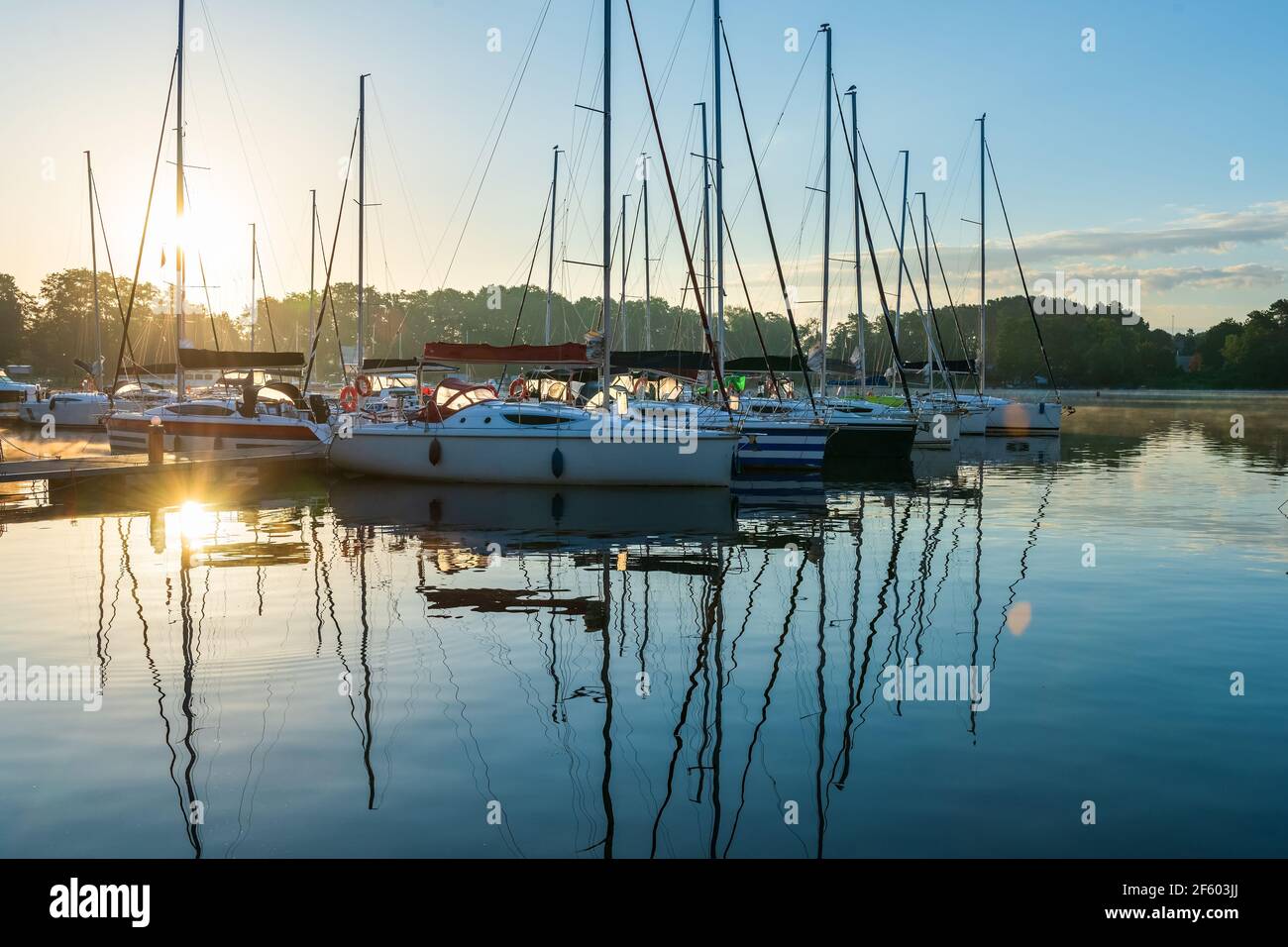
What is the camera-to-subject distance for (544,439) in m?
27.7

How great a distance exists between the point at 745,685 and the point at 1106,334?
182m

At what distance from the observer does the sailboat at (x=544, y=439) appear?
27219 mm

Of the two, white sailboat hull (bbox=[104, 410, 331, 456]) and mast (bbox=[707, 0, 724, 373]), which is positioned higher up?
mast (bbox=[707, 0, 724, 373])

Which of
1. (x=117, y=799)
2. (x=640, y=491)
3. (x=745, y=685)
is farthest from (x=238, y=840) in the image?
(x=640, y=491)

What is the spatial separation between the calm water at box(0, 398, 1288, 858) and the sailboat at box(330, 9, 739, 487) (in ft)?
16.8

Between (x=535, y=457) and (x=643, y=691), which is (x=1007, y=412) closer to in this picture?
(x=535, y=457)

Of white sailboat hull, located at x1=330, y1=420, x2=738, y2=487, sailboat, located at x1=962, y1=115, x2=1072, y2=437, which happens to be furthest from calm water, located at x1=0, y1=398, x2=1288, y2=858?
sailboat, located at x1=962, y1=115, x2=1072, y2=437

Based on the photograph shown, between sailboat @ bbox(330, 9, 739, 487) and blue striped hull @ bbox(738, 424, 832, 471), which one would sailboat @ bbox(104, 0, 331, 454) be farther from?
blue striped hull @ bbox(738, 424, 832, 471)

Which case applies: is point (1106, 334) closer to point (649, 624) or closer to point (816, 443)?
point (816, 443)

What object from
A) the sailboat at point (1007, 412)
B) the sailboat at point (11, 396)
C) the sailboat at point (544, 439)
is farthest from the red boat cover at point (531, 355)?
the sailboat at point (11, 396)

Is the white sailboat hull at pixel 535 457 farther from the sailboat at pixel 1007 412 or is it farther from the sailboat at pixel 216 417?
the sailboat at pixel 1007 412

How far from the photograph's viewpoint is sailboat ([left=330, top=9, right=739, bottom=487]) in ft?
89.3

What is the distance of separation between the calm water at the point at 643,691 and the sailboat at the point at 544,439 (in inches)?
201
